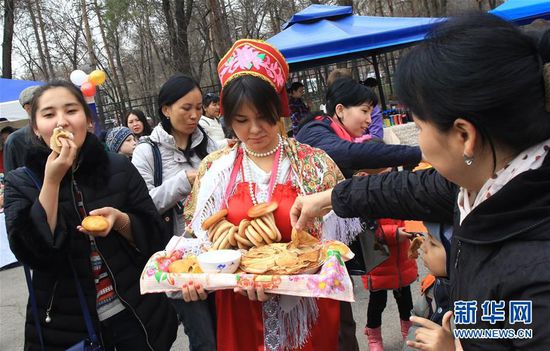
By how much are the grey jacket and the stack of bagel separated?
30.5 inches

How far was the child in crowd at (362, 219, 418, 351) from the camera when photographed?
8.83 feet

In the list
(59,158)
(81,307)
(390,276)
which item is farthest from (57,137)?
(390,276)

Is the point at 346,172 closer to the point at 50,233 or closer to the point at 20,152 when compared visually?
the point at 50,233

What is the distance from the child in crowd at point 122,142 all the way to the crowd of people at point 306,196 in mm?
1635

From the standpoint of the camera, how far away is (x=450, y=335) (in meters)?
1.12

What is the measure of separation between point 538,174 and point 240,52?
1.41m

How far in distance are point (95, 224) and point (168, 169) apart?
998mm

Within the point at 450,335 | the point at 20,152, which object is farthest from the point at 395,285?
the point at 20,152

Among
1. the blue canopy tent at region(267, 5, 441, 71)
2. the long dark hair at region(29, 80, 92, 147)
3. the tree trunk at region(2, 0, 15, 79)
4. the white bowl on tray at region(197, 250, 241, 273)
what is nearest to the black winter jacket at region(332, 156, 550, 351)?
the white bowl on tray at region(197, 250, 241, 273)

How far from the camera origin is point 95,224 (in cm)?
177

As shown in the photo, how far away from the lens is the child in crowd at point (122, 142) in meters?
4.29

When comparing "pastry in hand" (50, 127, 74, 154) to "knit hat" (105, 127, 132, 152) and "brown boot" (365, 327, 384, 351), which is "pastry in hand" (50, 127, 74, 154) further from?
"knit hat" (105, 127, 132, 152)

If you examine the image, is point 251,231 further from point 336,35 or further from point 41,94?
point 336,35

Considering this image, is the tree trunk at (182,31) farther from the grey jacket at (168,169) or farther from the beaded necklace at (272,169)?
the beaded necklace at (272,169)
